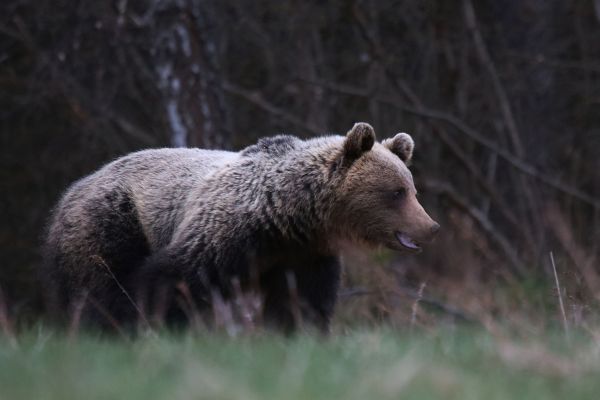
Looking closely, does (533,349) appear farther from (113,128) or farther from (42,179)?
(42,179)

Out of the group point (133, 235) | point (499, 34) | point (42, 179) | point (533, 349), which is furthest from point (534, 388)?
point (42, 179)

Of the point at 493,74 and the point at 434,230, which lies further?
the point at 493,74

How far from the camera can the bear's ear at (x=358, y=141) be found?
694 cm

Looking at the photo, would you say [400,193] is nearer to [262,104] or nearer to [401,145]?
[401,145]

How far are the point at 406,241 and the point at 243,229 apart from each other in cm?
116

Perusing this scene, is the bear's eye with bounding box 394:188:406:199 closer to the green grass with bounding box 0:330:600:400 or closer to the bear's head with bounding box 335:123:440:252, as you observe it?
the bear's head with bounding box 335:123:440:252

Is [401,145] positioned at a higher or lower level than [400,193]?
higher

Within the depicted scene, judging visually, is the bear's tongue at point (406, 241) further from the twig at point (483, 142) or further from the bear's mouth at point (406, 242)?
the twig at point (483, 142)

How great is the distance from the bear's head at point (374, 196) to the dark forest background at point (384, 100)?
4.82 m

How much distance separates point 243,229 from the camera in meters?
6.82

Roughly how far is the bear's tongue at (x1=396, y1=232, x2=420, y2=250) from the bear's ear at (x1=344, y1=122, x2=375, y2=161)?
63cm

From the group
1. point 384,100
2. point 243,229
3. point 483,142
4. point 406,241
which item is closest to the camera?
point 243,229

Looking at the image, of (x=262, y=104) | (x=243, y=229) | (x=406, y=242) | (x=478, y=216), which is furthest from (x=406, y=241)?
(x=478, y=216)

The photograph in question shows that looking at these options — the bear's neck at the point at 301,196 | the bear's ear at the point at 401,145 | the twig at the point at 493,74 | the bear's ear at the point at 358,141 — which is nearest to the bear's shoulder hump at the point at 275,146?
the bear's neck at the point at 301,196
